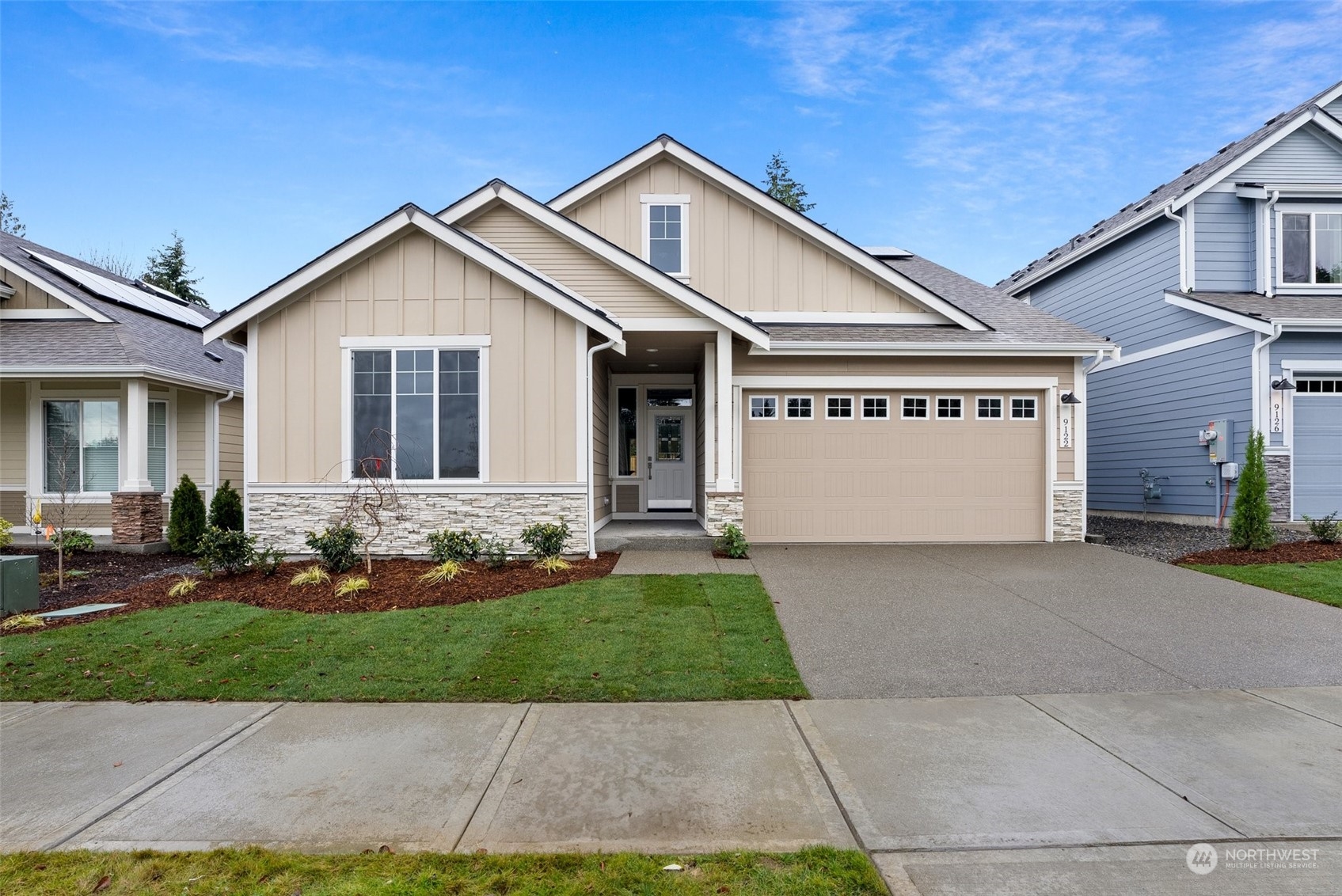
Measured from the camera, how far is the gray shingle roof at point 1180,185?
1284cm

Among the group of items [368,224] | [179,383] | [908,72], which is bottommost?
[179,383]

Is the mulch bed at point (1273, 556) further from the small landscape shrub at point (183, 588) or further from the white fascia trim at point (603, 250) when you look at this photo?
the small landscape shrub at point (183, 588)

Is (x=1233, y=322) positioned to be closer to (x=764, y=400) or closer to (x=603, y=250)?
(x=764, y=400)

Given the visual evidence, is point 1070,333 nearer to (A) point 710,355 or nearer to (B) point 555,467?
(A) point 710,355

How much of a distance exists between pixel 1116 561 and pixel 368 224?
36.9 feet

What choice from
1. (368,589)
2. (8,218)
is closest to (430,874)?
(368,589)

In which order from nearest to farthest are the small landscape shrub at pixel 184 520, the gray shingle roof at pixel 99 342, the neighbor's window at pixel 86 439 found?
1. the small landscape shrub at pixel 184 520
2. the gray shingle roof at pixel 99 342
3. the neighbor's window at pixel 86 439

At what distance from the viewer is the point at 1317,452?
38.5ft

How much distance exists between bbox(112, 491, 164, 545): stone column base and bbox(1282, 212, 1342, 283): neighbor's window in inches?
832

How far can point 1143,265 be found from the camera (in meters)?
14.2

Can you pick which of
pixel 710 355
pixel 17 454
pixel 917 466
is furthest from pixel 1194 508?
pixel 17 454

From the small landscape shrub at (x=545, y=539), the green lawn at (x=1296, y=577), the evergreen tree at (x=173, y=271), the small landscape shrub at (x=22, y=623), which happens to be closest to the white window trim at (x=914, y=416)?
the green lawn at (x=1296, y=577)

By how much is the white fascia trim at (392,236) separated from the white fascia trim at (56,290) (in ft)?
16.9

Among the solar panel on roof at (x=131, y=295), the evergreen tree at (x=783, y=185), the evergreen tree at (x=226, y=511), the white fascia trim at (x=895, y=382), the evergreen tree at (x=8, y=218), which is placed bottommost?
the evergreen tree at (x=226, y=511)
